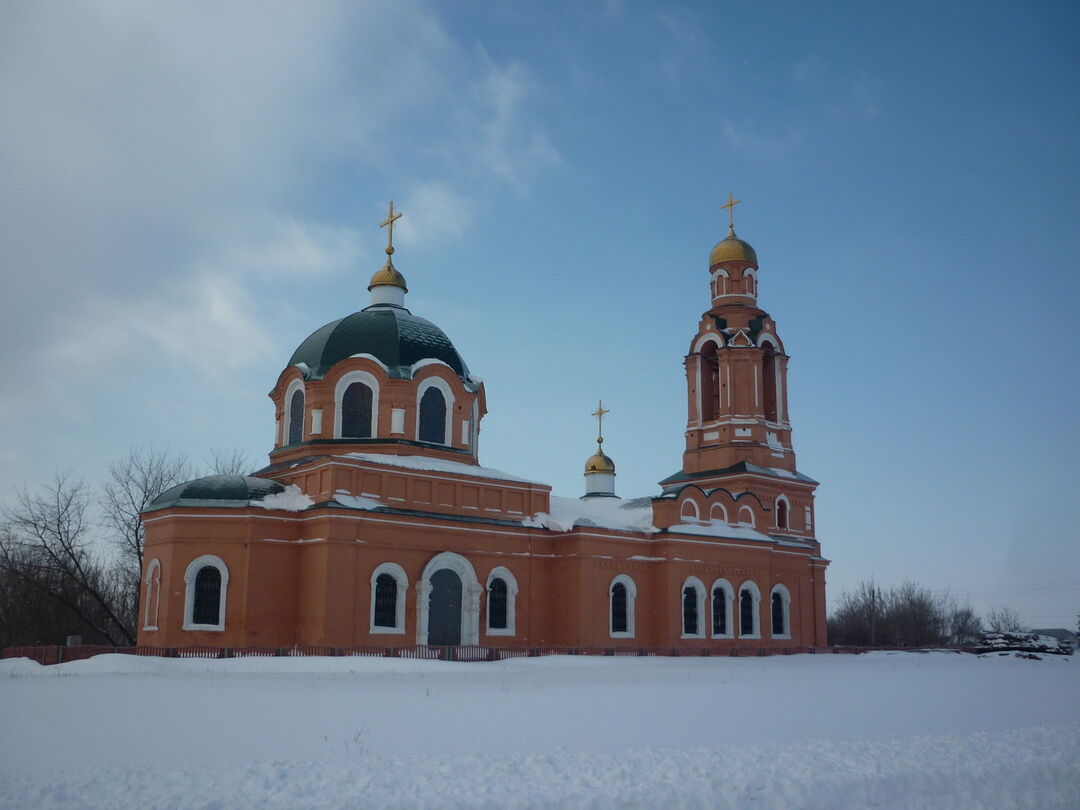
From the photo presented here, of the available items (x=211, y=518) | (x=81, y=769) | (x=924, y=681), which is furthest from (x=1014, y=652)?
(x=81, y=769)

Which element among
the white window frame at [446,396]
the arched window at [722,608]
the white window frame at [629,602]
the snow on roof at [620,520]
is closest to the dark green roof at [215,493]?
the white window frame at [446,396]

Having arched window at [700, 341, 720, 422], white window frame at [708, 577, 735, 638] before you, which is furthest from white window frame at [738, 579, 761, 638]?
arched window at [700, 341, 720, 422]

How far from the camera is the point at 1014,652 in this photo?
33938 mm

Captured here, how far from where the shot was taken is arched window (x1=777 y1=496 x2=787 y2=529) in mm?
38469

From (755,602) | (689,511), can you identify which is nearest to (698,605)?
(755,602)

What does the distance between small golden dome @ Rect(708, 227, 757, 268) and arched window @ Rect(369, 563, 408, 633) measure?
2052 centimetres

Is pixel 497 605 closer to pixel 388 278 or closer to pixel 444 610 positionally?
pixel 444 610

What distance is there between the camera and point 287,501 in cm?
2723

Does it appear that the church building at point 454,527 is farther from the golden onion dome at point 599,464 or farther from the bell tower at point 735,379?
the golden onion dome at point 599,464

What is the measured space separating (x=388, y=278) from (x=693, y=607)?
49.9 ft

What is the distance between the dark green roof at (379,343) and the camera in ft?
102

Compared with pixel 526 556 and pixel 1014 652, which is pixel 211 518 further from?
pixel 1014 652

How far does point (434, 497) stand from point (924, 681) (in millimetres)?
14097

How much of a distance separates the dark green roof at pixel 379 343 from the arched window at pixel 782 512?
45.5 feet
